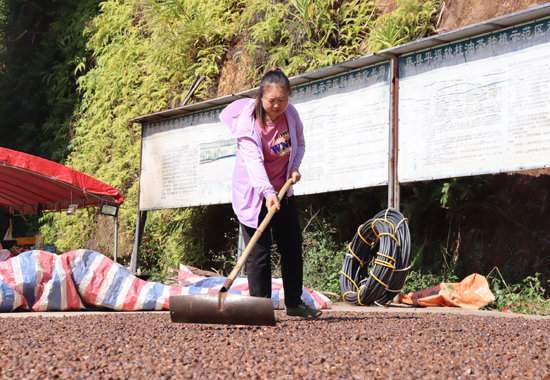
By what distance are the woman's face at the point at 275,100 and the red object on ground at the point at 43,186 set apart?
15.7 ft

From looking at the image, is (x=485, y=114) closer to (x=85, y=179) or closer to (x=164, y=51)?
(x=85, y=179)

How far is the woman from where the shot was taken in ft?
11.4

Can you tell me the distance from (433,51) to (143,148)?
17.2 feet

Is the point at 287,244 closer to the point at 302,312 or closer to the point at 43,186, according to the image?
the point at 302,312

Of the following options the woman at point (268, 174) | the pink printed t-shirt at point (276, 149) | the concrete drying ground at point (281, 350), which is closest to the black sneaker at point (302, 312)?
the woman at point (268, 174)

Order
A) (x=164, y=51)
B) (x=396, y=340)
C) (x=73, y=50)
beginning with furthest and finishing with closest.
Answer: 1. (x=73, y=50)
2. (x=164, y=51)
3. (x=396, y=340)

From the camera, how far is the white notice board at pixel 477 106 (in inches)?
187

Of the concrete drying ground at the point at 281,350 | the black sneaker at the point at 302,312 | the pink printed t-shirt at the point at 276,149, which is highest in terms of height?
the pink printed t-shirt at the point at 276,149

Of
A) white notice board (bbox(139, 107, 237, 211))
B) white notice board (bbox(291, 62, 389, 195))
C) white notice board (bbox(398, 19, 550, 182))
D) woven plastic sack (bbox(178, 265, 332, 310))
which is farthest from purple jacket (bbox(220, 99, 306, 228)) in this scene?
white notice board (bbox(139, 107, 237, 211))

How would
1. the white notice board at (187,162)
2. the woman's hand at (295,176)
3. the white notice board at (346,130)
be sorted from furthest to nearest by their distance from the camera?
the white notice board at (187,162) < the white notice board at (346,130) < the woman's hand at (295,176)

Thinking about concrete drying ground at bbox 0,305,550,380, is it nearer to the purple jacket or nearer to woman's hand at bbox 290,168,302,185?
the purple jacket

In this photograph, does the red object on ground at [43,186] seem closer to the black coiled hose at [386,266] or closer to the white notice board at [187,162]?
the white notice board at [187,162]

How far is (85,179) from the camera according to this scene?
7.77m

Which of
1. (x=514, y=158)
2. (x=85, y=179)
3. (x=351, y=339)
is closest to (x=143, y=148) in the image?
(x=85, y=179)
